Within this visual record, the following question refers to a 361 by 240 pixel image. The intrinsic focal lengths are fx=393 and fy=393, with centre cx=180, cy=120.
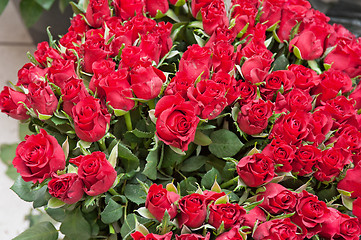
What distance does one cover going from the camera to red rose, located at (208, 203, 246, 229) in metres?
0.44

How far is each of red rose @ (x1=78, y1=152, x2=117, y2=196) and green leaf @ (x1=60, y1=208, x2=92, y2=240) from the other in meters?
0.08

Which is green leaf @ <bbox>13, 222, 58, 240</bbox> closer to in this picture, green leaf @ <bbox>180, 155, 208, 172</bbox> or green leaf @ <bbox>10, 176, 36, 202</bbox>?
green leaf @ <bbox>10, 176, 36, 202</bbox>

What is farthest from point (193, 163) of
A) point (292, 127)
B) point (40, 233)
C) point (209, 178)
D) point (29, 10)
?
point (29, 10)

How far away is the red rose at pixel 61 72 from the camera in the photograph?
1.77ft

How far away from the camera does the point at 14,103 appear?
1.92 feet

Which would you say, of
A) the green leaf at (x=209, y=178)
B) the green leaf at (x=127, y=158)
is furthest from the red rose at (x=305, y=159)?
the green leaf at (x=127, y=158)

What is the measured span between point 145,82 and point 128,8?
0.21m

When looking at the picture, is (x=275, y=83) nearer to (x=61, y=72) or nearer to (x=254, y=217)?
(x=254, y=217)

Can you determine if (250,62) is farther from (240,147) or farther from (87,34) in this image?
(87,34)

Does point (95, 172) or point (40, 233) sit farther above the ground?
point (95, 172)

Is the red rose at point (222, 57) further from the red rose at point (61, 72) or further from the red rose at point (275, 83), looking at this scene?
the red rose at point (61, 72)

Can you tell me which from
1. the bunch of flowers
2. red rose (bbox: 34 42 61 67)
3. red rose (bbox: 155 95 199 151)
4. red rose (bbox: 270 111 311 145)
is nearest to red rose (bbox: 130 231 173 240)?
the bunch of flowers

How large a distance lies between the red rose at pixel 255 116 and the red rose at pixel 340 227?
0.46ft

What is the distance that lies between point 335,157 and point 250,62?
0.18m
